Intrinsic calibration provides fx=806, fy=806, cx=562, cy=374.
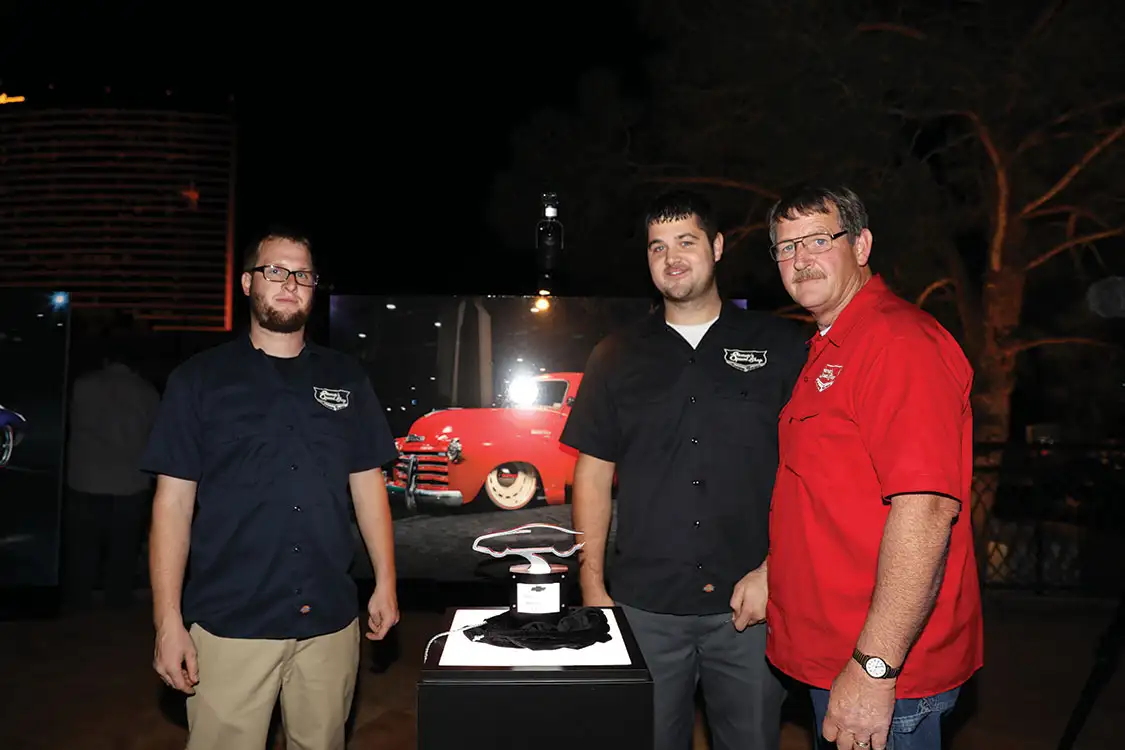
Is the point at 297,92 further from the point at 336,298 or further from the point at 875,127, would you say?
the point at 875,127

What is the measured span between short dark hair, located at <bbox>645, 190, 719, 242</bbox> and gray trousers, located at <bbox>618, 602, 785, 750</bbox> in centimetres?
108

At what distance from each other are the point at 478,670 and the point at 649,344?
129 cm

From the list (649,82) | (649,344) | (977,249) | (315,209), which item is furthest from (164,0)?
(977,249)

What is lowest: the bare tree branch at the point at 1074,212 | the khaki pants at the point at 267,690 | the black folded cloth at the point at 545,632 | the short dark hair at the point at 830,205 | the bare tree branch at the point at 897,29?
the khaki pants at the point at 267,690

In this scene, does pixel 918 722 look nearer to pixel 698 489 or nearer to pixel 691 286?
pixel 698 489

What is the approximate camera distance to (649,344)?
241cm

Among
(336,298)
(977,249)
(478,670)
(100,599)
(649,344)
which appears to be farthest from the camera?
(977,249)

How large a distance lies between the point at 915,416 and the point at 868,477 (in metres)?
0.18

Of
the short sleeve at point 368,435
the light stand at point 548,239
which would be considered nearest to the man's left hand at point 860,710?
the short sleeve at point 368,435

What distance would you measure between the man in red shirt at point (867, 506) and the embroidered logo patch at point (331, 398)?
1.24 metres

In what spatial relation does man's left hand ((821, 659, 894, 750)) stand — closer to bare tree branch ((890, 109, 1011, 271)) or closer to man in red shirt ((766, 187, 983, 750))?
man in red shirt ((766, 187, 983, 750))

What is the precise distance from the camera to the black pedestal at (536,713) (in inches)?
50.8

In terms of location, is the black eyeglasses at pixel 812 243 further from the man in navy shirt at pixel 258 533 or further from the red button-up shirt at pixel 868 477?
the man in navy shirt at pixel 258 533

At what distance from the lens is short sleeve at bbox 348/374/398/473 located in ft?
7.88
